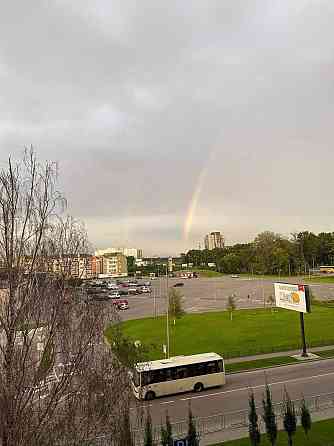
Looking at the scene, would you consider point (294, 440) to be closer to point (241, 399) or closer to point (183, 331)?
point (241, 399)

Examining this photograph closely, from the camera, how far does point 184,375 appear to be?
68.9ft

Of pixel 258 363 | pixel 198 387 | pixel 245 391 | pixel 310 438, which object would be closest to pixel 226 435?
pixel 310 438

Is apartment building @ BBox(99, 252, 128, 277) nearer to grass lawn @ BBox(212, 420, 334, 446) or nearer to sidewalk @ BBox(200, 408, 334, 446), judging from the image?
sidewalk @ BBox(200, 408, 334, 446)

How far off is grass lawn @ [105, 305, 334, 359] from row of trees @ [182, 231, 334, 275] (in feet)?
223

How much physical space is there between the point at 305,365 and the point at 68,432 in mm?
21529

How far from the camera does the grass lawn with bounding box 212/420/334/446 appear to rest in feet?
47.1

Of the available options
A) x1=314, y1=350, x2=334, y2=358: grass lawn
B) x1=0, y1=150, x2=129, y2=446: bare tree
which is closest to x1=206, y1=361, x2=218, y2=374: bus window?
x1=314, y1=350, x2=334, y2=358: grass lawn

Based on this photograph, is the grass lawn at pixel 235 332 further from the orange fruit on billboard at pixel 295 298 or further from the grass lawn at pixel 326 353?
the orange fruit on billboard at pixel 295 298

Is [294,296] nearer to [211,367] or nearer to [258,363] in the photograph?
[258,363]

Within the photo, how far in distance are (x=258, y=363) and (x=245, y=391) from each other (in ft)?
15.8

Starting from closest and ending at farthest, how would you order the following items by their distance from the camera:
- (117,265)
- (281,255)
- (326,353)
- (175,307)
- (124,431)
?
(124,431), (326,353), (175,307), (281,255), (117,265)

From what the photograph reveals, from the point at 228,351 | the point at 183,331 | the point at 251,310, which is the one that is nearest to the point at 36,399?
the point at 228,351

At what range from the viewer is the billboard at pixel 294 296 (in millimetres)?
26578

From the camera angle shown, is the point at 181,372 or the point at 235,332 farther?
the point at 235,332
